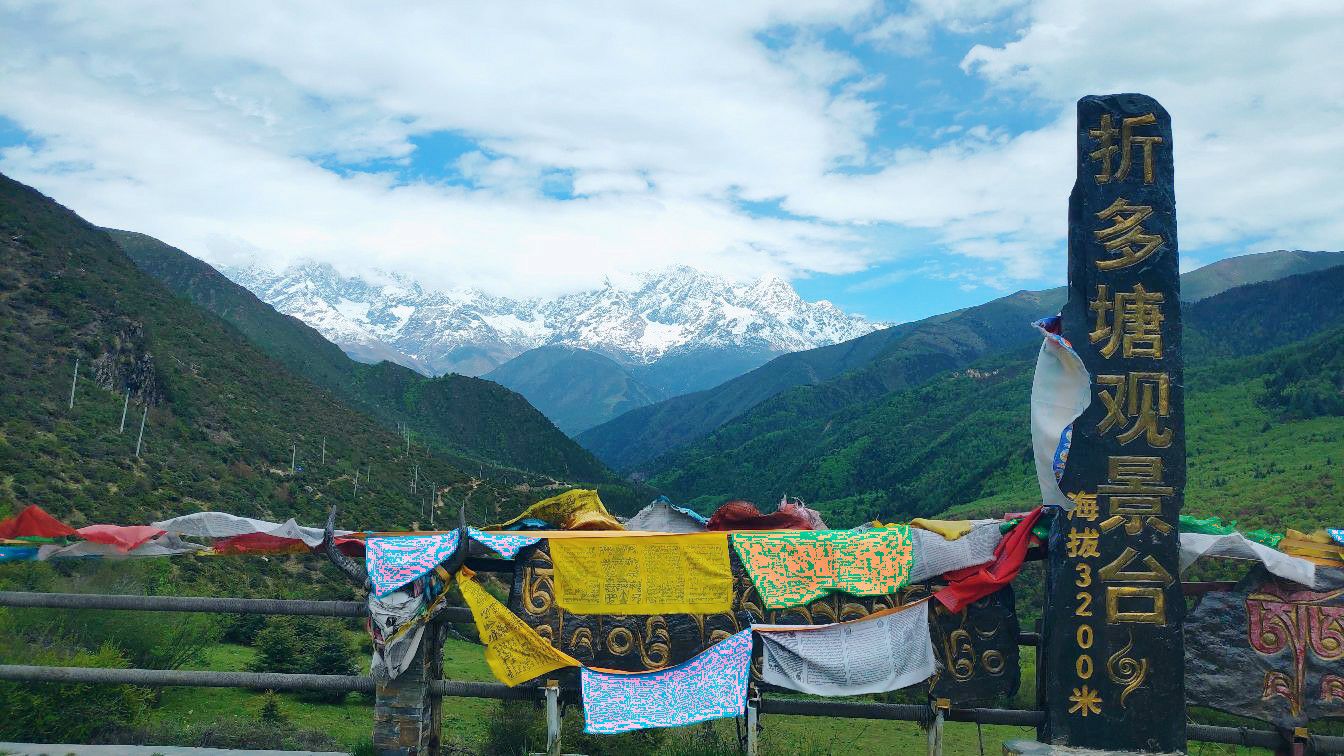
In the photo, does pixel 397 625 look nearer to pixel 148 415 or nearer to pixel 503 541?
pixel 503 541

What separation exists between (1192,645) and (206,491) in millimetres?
27552

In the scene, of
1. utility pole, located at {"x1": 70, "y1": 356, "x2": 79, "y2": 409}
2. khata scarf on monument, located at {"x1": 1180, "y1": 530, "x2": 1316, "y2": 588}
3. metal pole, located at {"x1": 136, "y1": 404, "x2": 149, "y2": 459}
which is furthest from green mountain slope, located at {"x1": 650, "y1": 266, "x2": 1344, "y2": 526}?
utility pole, located at {"x1": 70, "y1": 356, "x2": 79, "y2": 409}

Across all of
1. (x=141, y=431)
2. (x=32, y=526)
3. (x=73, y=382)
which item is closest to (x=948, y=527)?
(x=32, y=526)

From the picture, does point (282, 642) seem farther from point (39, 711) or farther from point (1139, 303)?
point (1139, 303)

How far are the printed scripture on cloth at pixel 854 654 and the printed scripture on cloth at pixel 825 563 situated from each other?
23 cm

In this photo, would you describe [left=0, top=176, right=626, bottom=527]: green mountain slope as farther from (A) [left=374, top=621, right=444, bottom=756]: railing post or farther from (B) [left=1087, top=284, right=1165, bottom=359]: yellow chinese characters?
(B) [left=1087, top=284, right=1165, bottom=359]: yellow chinese characters

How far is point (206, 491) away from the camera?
27.3 meters

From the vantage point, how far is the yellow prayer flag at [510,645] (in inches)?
254

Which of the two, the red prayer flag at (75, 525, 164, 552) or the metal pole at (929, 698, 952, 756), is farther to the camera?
the red prayer flag at (75, 525, 164, 552)

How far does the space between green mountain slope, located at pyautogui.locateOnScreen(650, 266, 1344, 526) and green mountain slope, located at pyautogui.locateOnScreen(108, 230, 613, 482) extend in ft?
72.5

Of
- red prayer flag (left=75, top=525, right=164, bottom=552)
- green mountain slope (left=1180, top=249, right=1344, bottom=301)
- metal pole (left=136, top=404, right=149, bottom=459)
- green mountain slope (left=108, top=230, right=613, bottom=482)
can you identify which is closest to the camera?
red prayer flag (left=75, top=525, right=164, bottom=552)

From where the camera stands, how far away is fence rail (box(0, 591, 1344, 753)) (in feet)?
20.8

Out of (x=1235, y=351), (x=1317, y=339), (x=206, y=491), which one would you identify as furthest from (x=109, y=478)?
(x=1235, y=351)

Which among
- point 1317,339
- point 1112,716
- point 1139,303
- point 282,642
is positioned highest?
point 1317,339
